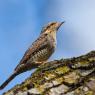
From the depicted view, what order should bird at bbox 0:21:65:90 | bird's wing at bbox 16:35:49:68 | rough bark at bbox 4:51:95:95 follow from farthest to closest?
bird's wing at bbox 16:35:49:68 → bird at bbox 0:21:65:90 → rough bark at bbox 4:51:95:95

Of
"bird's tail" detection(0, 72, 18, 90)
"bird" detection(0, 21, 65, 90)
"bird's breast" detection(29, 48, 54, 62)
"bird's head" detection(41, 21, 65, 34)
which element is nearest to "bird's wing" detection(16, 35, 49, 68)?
"bird" detection(0, 21, 65, 90)

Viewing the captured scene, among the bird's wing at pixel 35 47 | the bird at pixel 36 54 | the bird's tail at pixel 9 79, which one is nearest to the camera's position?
the bird's tail at pixel 9 79

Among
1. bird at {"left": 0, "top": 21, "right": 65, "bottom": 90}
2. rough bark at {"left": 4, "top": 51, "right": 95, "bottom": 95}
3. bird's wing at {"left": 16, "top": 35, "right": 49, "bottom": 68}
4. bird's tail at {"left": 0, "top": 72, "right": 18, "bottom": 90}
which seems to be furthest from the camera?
bird's wing at {"left": 16, "top": 35, "right": 49, "bottom": 68}

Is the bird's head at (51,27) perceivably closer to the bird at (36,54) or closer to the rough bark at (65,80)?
the bird at (36,54)

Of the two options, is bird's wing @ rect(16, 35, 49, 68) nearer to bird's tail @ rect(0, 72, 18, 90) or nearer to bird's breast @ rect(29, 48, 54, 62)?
bird's breast @ rect(29, 48, 54, 62)

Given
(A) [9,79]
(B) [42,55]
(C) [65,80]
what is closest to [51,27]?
(B) [42,55]

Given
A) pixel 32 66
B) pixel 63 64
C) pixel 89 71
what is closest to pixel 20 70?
pixel 32 66

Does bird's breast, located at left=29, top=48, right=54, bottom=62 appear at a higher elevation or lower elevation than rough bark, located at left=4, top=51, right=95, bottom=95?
higher

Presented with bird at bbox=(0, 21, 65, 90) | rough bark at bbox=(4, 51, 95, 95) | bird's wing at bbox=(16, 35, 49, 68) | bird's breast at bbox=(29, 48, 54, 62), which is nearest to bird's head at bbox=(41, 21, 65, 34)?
bird at bbox=(0, 21, 65, 90)

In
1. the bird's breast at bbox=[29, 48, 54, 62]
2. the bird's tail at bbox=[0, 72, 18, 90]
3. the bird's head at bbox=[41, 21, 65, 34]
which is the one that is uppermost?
the bird's head at bbox=[41, 21, 65, 34]

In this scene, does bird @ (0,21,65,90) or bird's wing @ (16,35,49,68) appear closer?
bird @ (0,21,65,90)

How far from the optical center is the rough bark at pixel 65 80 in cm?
789

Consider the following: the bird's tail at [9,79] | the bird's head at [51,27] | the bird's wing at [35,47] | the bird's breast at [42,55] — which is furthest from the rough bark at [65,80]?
the bird's head at [51,27]

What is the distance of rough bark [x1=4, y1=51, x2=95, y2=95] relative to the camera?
25.9 ft
